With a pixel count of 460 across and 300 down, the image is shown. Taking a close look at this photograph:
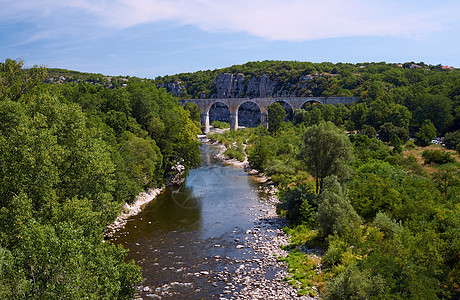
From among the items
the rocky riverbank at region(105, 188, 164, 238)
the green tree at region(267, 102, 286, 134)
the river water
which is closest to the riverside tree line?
the river water

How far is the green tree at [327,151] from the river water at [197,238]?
5.98m

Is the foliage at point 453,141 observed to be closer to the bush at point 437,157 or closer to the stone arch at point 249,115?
the bush at point 437,157

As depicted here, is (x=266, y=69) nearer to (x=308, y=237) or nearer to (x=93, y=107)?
(x=93, y=107)

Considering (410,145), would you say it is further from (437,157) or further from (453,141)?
(437,157)

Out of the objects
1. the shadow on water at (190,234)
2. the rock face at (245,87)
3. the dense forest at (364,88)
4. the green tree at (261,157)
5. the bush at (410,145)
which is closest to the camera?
the shadow on water at (190,234)

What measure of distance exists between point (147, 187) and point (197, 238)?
40.7 ft

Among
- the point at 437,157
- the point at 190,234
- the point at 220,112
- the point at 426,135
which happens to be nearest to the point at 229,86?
the point at 220,112

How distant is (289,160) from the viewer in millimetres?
43969

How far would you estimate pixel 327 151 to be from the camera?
1075 inches

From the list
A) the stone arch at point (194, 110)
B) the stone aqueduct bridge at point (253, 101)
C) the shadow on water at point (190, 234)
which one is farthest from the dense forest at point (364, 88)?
the shadow on water at point (190, 234)

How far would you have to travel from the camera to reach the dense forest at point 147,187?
35.6 feet

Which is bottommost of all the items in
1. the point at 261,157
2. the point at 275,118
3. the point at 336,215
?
the point at 336,215

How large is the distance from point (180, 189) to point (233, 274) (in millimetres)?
19185

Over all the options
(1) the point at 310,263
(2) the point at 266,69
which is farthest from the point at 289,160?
(2) the point at 266,69
